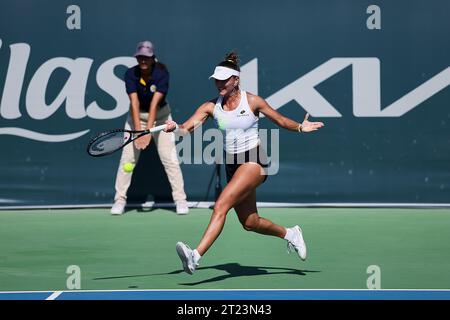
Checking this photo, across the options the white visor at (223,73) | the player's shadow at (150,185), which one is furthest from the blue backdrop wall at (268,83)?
the white visor at (223,73)

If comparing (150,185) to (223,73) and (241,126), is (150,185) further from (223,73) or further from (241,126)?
(223,73)

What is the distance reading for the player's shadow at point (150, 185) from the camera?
1209cm

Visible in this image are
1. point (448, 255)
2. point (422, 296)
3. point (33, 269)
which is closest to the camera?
point (422, 296)

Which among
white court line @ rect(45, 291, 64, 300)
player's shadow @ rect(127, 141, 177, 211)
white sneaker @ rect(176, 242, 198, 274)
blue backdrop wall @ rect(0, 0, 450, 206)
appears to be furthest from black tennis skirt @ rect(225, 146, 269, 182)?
player's shadow @ rect(127, 141, 177, 211)

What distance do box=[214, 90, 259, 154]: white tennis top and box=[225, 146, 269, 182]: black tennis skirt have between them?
0.10 ft

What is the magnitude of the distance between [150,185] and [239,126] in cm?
436

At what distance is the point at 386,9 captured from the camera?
11.8 m

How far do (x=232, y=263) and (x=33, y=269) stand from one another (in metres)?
1.57

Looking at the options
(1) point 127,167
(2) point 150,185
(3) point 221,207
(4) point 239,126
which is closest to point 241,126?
(4) point 239,126

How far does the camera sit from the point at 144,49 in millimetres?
11086

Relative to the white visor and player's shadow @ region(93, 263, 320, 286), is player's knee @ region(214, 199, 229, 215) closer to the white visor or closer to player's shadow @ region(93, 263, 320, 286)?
player's shadow @ region(93, 263, 320, 286)

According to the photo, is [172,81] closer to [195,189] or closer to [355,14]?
[195,189]

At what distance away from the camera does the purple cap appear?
1107 cm
